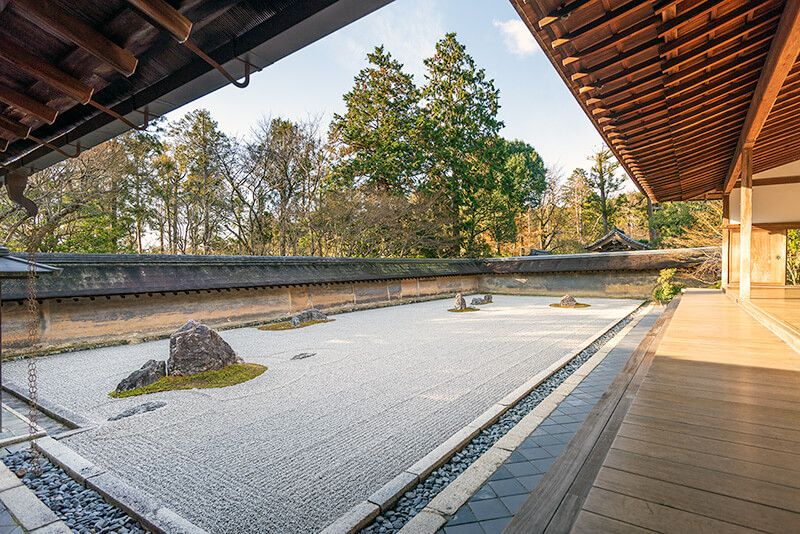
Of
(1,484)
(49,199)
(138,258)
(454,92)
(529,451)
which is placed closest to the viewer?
(1,484)

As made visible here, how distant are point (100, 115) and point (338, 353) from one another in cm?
465

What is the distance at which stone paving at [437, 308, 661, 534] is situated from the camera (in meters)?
1.88

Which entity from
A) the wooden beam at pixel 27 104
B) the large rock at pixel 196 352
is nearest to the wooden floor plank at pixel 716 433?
the wooden beam at pixel 27 104

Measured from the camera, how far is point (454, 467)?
8.14 ft

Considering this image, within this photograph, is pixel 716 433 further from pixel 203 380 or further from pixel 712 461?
pixel 203 380

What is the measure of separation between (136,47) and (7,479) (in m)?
2.88

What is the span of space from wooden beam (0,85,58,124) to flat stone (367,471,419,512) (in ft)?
8.12

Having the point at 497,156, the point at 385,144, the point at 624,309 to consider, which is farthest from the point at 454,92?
the point at 624,309

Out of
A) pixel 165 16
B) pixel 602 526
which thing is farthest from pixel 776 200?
pixel 165 16

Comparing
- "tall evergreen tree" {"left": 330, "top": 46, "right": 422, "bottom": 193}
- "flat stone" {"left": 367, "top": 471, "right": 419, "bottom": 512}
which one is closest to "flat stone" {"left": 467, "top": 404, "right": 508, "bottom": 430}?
"flat stone" {"left": 367, "top": 471, "right": 419, "bottom": 512}

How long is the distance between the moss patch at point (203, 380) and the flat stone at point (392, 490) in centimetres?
291

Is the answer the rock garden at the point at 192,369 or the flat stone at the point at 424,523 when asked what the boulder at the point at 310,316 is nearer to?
the rock garden at the point at 192,369

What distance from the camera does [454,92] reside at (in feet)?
67.6

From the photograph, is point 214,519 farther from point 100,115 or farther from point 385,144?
point 385,144
